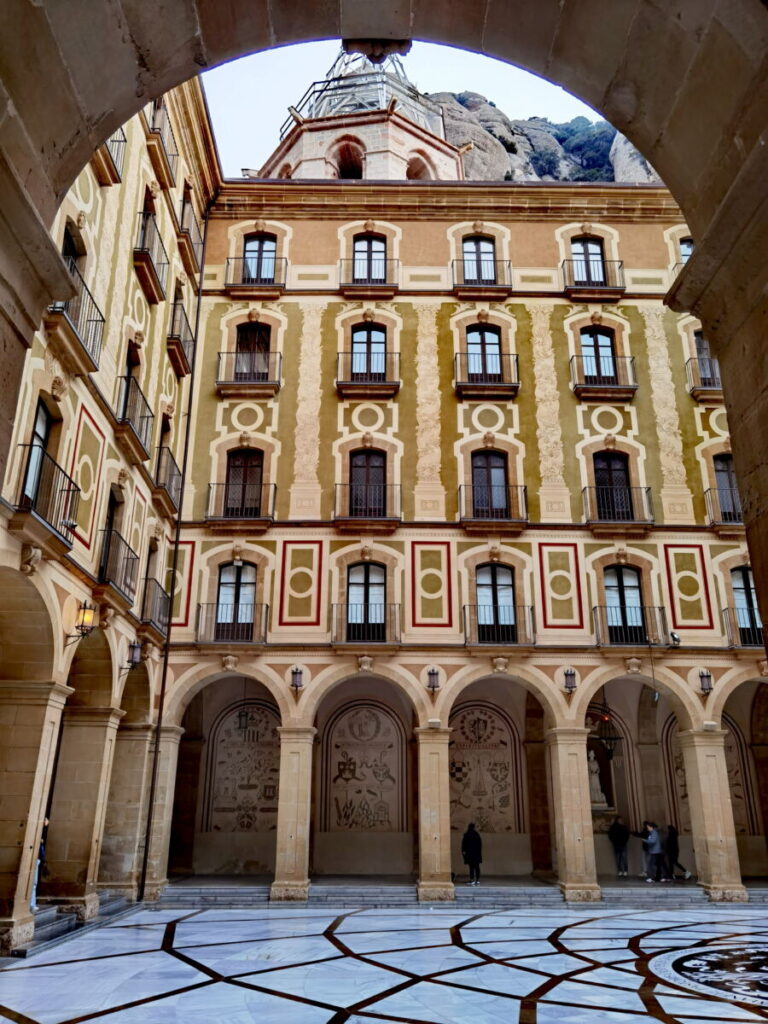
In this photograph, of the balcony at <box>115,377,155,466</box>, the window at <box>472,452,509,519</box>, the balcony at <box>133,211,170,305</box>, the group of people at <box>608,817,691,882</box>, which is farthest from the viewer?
the window at <box>472,452,509,519</box>

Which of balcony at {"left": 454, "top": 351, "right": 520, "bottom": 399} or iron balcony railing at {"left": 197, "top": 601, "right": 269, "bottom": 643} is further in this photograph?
balcony at {"left": 454, "top": 351, "right": 520, "bottom": 399}

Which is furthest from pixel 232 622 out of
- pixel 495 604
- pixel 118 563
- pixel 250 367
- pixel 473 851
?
pixel 473 851

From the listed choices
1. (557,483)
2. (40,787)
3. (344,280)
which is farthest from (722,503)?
(40,787)

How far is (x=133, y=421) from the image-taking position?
55.5ft

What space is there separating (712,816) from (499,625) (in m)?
6.55

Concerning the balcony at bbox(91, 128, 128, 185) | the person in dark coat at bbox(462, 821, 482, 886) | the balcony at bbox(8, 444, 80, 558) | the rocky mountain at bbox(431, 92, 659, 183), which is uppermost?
the rocky mountain at bbox(431, 92, 659, 183)

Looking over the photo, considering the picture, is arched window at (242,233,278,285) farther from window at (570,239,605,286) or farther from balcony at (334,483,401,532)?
window at (570,239,605,286)

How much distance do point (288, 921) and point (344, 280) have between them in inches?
651

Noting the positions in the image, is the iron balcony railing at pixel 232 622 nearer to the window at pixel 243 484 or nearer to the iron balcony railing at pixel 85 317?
the window at pixel 243 484

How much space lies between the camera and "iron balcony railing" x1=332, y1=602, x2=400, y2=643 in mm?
20484

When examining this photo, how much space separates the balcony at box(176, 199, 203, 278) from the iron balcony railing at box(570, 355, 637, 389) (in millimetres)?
10685

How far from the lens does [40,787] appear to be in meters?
12.7

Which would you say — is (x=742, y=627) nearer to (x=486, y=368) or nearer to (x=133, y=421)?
(x=486, y=368)

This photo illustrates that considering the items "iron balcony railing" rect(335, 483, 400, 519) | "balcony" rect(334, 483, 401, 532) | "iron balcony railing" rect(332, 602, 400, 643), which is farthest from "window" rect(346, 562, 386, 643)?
"iron balcony railing" rect(335, 483, 400, 519)
